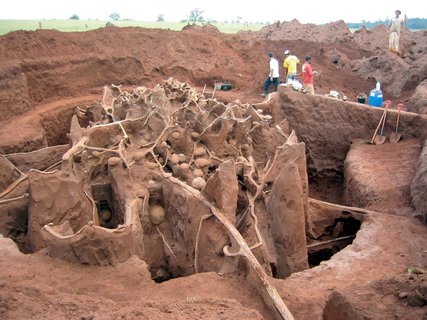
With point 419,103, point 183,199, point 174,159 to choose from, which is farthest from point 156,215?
point 419,103

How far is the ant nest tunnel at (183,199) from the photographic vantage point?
218 inches

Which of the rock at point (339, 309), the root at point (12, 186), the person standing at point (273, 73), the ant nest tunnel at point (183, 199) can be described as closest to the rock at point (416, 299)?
the rock at point (339, 309)

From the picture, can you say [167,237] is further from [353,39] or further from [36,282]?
[353,39]

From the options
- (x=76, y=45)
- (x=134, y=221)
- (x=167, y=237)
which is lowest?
(x=167, y=237)

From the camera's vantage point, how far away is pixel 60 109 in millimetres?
13359

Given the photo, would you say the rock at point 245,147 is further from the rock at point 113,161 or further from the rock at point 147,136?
the rock at point 113,161

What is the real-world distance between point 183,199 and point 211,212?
0.64m

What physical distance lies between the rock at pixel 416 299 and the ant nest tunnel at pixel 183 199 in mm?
1342

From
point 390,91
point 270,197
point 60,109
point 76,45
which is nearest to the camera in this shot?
point 270,197

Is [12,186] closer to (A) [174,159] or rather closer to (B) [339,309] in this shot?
(A) [174,159]

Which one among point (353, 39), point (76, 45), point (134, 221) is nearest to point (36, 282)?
point (134, 221)

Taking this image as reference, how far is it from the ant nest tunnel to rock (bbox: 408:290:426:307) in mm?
1342

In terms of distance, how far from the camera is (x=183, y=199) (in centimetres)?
635

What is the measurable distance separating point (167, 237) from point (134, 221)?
794mm
